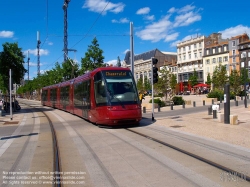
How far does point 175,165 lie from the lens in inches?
271

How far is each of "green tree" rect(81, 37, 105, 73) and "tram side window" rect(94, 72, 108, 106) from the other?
931 inches

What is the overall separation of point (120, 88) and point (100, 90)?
3.31 ft

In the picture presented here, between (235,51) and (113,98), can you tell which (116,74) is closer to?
(113,98)

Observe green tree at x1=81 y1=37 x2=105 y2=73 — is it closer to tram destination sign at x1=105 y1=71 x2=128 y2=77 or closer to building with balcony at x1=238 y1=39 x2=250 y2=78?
tram destination sign at x1=105 y1=71 x2=128 y2=77

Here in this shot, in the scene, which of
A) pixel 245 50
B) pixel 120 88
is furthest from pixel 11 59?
pixel 245 50

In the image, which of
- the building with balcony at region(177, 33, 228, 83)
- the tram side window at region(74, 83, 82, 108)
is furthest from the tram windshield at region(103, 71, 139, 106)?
the building with balcony at region(177, 33, 228, 83)

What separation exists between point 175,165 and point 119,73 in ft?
27.3

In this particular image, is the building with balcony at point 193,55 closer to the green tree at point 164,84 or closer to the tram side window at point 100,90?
the green tree at point 164,84

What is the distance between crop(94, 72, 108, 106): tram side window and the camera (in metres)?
13.9

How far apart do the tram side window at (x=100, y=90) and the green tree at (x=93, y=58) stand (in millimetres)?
23643

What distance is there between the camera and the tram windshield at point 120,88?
1378cm

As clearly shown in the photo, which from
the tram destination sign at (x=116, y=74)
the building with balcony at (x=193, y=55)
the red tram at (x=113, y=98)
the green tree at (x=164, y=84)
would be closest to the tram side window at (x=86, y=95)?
the red tram at (x=113, y=98)

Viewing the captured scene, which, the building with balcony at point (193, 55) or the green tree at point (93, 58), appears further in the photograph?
the building with balcony at point (193, 55)

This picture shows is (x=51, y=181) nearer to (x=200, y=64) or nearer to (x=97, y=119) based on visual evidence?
(x=97, y=119)
